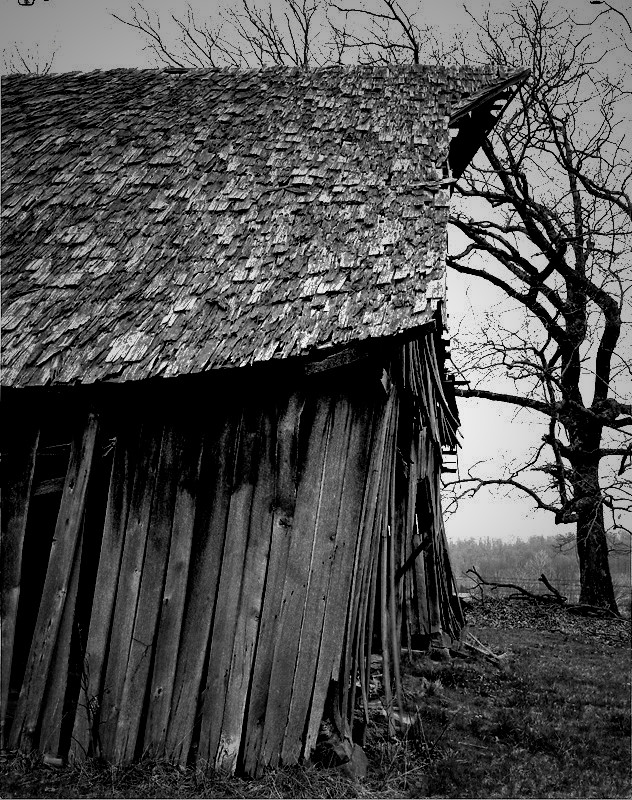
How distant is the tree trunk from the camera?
1492 cm

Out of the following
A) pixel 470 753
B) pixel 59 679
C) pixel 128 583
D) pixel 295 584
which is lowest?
pixel 470 753

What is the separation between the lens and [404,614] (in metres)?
8.99

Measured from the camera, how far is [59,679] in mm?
4855

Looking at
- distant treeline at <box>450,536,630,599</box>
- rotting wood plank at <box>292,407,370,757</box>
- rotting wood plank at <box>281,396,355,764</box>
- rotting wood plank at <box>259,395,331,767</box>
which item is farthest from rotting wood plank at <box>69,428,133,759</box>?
distant treeline at <box>450,536,630,599</box>

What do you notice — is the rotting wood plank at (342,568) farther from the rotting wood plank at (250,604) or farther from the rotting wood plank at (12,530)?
the rotting wood plank at (12,530)

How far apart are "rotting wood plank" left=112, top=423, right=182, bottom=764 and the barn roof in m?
0.87

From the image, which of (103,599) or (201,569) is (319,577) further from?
(103,599)

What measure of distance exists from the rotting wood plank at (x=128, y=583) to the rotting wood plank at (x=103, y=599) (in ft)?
0.15

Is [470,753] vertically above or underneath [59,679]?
underneath

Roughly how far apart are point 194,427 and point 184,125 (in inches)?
188

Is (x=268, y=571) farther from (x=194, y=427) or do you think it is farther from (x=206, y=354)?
(x=206, y=354)

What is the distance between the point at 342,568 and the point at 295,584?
0.40m

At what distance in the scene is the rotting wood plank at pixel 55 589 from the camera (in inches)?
190

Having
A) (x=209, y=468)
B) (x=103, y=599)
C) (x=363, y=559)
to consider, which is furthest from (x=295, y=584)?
(x=103, y=599)
